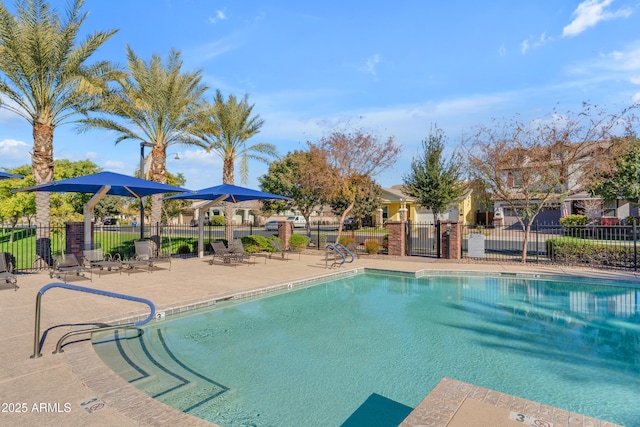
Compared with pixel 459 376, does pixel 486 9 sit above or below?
above

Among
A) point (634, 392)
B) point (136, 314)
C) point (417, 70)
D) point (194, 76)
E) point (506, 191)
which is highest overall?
point (194, 76)

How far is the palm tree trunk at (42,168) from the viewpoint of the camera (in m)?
12.7

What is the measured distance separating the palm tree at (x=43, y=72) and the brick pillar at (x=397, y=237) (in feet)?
43.1

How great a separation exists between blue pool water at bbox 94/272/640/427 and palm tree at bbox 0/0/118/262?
9.49 metres

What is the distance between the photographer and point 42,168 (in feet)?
41.8

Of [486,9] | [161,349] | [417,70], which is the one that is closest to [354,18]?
[417,70]

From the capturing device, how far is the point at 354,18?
44.0 ft

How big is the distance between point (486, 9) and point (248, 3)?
779 cm

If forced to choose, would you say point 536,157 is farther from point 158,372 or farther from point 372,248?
point 158,372

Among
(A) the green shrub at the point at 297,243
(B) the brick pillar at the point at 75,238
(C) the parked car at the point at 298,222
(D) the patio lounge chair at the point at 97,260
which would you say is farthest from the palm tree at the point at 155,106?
(C) the parked car at the point at 298,222

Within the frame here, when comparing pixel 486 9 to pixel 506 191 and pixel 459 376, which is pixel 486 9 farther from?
pixel 459 376

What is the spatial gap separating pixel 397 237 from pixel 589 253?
7438 mm

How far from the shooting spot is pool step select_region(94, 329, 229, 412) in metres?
4.45

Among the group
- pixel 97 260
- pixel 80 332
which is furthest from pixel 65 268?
pixel 80 332
